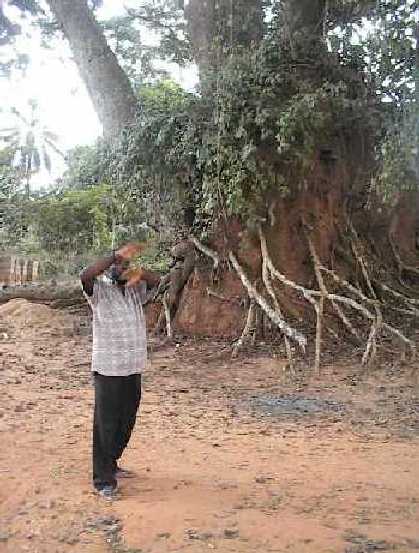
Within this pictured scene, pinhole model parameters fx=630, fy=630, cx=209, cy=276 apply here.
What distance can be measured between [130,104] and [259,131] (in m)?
2.90

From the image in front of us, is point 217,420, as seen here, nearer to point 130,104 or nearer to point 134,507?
point 134,507

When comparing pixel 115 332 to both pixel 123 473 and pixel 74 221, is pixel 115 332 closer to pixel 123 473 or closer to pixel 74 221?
pixel 123 473

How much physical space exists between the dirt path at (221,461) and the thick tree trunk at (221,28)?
4733 millimetres

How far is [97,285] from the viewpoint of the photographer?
13.6 feet

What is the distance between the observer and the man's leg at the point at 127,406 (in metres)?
4.08

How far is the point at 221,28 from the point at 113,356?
7560 mm

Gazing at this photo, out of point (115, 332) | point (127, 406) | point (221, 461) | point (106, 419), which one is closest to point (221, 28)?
point (115, 332)

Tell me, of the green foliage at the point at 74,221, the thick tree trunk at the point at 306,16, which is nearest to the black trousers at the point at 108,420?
the green foliage at the point at 74,221

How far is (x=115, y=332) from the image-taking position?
13.4 ft

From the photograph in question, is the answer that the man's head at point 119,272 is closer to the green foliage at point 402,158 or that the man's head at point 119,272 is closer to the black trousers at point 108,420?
the black trousers at point 108,420

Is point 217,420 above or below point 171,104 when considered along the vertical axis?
below

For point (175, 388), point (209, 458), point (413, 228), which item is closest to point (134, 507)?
point (209, 458)

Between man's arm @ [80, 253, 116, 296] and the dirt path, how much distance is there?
1316 millimetres

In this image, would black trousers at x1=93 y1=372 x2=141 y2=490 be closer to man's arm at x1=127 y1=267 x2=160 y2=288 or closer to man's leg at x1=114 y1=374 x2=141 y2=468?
man's leg at x1=114 y1=374 x2=141 y2=468
